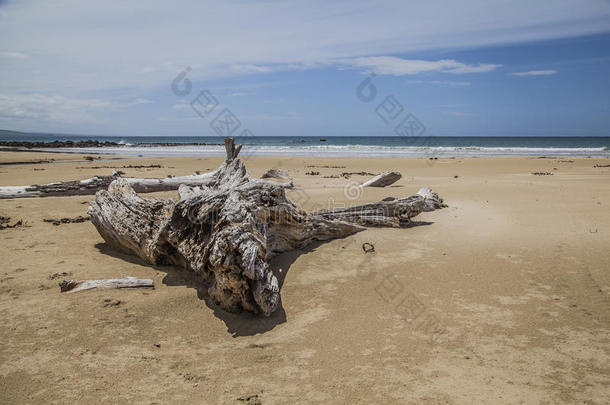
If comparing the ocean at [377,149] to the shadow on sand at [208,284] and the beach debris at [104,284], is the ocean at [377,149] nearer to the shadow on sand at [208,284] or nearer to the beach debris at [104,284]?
the shadow on sand at [208,284]

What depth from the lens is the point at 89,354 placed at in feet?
11.1

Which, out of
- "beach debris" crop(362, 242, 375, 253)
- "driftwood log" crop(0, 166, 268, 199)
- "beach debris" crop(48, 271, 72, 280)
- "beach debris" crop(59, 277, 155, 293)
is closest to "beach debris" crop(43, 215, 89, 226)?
"driftwood log" crop(0, 166, 268, 199)

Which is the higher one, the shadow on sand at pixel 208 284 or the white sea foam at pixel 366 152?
the white sea foam at pixel 366 152

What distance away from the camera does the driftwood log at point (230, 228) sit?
4.03 meters

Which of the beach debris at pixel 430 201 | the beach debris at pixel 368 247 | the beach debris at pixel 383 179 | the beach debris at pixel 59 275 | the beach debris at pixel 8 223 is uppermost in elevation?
the beach debris at pixel 383 179

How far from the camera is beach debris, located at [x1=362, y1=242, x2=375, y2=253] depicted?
19.3ft

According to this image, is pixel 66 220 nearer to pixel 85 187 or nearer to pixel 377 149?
pixel 85 187

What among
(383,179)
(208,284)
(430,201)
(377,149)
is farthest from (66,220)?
(377,149)

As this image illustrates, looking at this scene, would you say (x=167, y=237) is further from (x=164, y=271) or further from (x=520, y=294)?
(x=520, y=294)

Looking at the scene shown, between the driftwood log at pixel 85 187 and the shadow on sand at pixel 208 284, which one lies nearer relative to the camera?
the shadow on sand at pixel 208 284

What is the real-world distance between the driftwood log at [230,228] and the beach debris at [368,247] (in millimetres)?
535

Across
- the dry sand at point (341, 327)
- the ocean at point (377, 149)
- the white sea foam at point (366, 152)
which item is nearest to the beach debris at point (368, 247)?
the dry sand at point (341, 327)

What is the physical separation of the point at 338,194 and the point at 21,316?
7.48 metres

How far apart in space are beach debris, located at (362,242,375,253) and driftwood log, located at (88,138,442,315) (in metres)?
0.53
